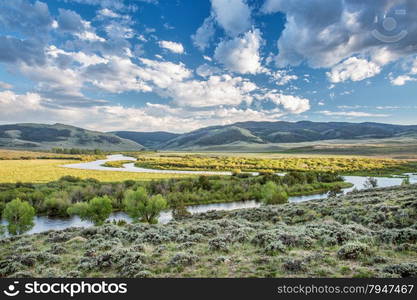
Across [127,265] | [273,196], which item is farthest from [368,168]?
[127,265]

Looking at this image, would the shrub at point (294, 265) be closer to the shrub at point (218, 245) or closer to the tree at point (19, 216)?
the shrub at point (218, 245)

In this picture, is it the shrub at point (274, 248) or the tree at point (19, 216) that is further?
the tree at point (19, 216)

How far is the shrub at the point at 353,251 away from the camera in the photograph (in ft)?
38.5

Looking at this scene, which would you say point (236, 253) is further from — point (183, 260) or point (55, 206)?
point (55, 206)

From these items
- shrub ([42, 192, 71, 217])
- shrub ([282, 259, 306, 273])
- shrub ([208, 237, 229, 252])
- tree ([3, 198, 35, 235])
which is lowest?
shrub ([42, 192, 71, 217])

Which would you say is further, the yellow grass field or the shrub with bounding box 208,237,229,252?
the yellow grass field

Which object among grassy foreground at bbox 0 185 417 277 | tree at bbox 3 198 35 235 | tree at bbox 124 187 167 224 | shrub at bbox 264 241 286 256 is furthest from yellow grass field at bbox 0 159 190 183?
shrub at bbox 264 241 286 256

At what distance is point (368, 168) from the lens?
12838 cm

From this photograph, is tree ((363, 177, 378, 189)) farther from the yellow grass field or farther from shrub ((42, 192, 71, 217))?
shrub ((42, 192, 71, 217))

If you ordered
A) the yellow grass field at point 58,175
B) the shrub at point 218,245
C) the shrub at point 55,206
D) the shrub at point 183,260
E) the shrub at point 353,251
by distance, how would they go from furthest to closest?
1. the yellow grass field at point 58,175
2. the shrub at point 55,206
3. the shrub at point 218,245
4. the shrub at point 183,260
5. the shrub at point 353,251

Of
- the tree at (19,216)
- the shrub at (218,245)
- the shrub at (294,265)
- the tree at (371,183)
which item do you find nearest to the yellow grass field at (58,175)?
the tree at (19,216)

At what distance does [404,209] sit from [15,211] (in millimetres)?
52617

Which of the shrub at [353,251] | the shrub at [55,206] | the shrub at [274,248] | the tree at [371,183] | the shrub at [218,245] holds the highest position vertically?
the shrub at [353,251]

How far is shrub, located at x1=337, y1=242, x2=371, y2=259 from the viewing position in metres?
11.7
